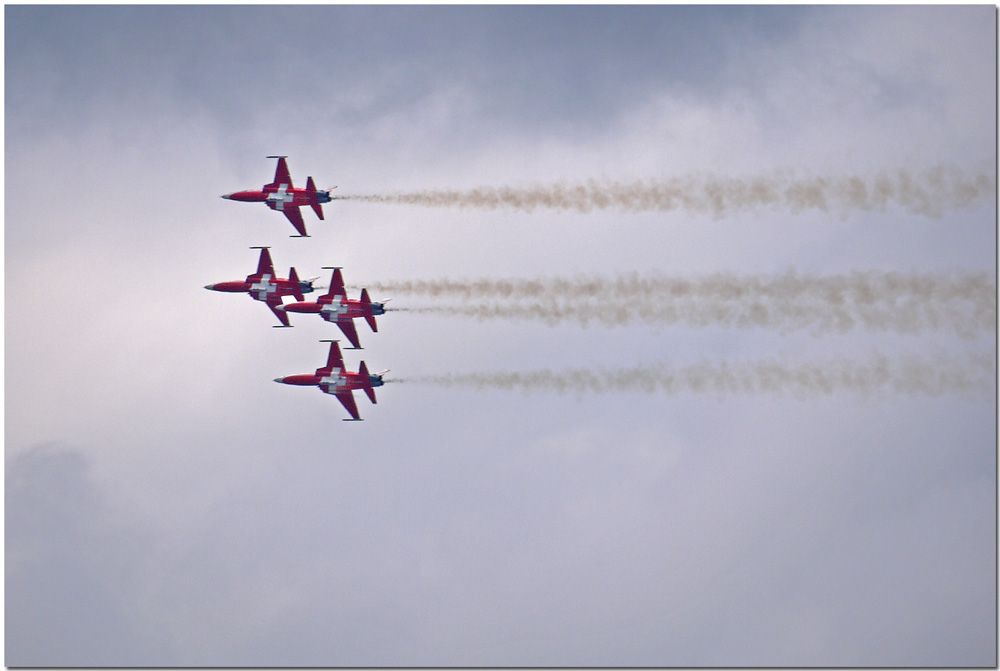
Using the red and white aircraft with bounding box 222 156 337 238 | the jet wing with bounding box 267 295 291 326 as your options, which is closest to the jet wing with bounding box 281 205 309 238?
the red and white aircraft with bounding box 222 156 337 238

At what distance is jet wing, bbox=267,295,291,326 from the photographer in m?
96.5

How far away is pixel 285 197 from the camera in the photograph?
94.9m

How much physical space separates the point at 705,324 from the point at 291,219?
3159 centimetres

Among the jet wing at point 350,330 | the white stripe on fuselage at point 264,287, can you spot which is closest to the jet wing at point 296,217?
the white stripe on fuselage at point 264,287

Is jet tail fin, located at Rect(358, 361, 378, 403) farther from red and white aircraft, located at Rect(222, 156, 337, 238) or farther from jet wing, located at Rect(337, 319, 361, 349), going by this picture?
red and white aircraft, located at Rect(222, 156, 337, 238)

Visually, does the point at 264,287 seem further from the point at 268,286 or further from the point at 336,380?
the point at 336,380

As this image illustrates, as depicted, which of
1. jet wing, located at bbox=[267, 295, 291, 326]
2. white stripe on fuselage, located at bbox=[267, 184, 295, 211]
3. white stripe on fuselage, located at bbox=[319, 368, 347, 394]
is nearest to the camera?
white stripe on fuselage, located at bbox=[267, 184, 295, 211]

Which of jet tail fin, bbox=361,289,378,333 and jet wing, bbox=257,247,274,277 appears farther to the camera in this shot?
jet wing, bbox=257,247,274,277

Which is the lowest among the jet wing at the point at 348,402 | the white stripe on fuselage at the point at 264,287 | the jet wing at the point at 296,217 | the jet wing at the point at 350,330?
the jet wing at the point at 348,402

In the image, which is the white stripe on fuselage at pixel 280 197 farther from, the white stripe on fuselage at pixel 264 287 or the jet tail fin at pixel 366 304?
the jet tail fin at pixel 366 304

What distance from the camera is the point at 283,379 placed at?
97.6 metres

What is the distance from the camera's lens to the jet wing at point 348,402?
96.7m

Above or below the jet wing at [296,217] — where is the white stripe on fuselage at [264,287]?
below

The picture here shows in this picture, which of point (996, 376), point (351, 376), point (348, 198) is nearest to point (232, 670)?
point (351, 376)
